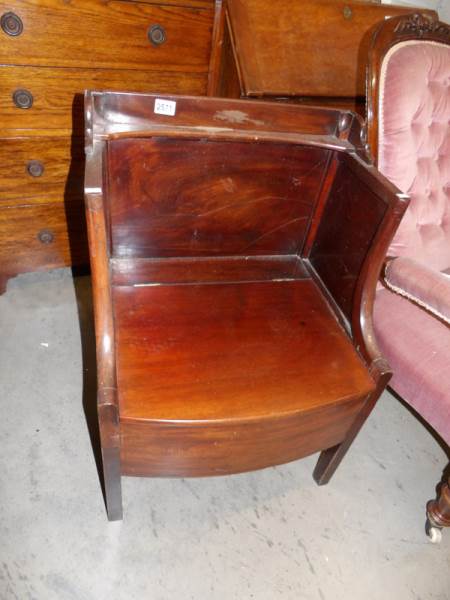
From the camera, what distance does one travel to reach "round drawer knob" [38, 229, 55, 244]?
1644mm

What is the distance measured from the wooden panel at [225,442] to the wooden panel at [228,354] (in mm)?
30

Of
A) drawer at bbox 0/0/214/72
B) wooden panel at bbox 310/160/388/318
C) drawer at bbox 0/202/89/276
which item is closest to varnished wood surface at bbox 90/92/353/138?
wooden panel at bbox 310/160/388/318

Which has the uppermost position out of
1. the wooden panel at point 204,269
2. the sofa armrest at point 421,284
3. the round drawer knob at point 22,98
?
the round drawer knob at point 22,98

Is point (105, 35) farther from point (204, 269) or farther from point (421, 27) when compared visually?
point (421, 27)

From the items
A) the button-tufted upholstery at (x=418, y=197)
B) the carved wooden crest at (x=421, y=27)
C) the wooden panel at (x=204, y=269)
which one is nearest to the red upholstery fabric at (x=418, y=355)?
the button-tufted upholstery at (x=418, y=197)

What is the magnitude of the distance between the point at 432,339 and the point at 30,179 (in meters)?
1.34

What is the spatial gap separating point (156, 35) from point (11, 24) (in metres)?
0.40

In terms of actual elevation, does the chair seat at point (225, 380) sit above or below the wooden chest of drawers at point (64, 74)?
below

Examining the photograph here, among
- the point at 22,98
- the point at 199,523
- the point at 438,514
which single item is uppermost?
the point at 22,98

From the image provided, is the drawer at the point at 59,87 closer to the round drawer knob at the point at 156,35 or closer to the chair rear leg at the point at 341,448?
the round drawer knob at the point at 156,35

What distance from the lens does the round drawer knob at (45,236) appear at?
164 cm

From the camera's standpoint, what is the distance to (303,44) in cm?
148

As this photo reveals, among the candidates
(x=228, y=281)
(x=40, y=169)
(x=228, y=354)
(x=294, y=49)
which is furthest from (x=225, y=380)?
(x=294, y=49)

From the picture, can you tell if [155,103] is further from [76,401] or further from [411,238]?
[76,401]
